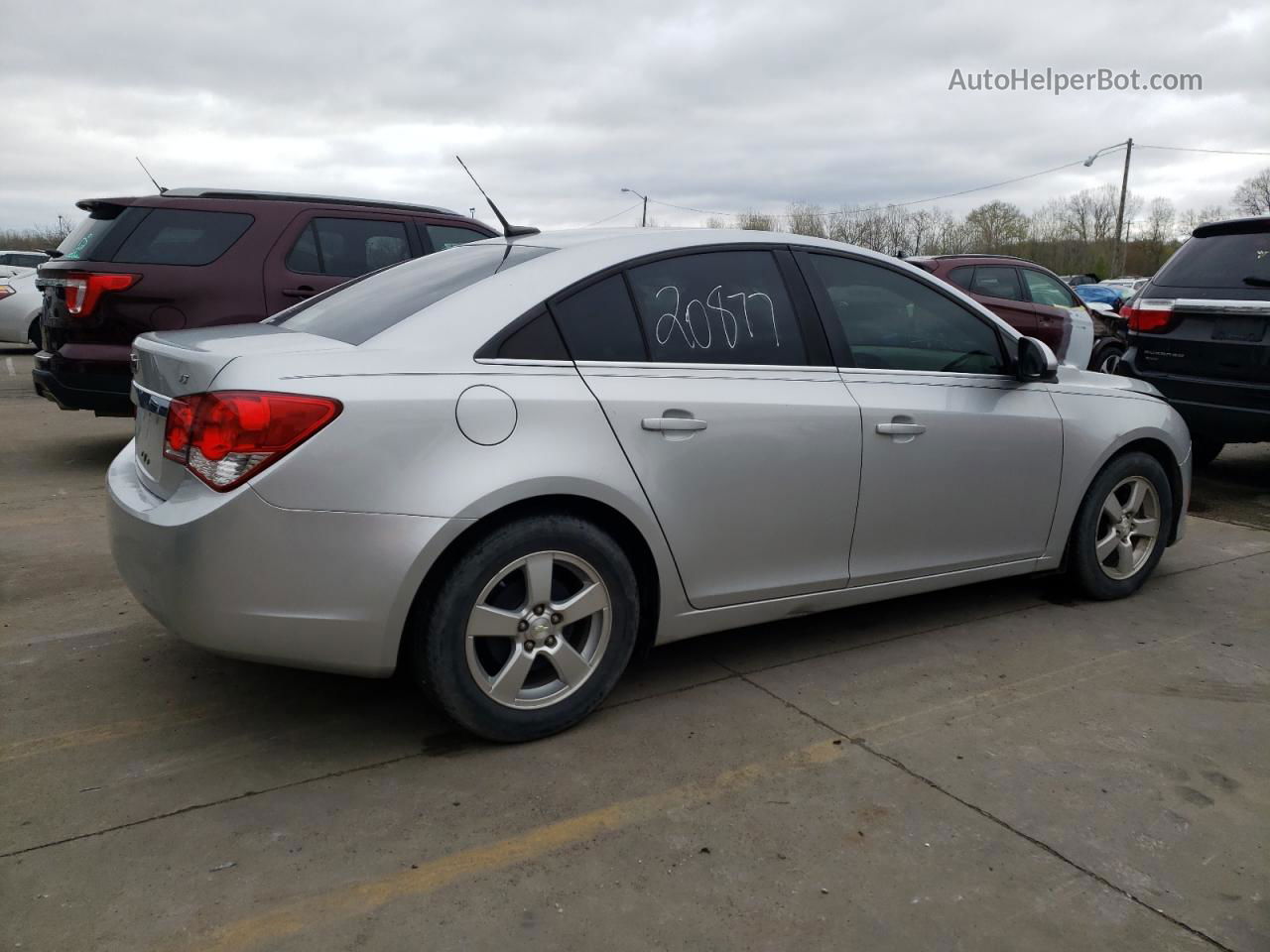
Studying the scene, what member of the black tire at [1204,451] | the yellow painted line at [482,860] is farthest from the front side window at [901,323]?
the black tire at [1204,451]

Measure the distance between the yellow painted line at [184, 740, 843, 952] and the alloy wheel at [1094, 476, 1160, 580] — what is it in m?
2.16

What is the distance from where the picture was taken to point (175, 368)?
2992 millimetres

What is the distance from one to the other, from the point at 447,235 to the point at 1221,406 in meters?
5.39

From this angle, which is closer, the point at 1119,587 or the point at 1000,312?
the point at 1119,587

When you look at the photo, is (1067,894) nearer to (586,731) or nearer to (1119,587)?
(586,731)

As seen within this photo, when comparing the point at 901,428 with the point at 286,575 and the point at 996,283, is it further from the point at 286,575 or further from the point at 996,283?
the point at 996,283

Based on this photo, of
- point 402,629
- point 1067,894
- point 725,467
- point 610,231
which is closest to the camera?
point 1067,894

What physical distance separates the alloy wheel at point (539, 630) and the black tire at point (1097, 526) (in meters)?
2.42

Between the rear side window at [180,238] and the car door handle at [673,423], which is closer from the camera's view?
the car door handle at [673,423]

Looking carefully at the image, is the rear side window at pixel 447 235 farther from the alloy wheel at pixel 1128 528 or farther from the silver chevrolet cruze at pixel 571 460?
the alloy wheel at pixel 1128 528

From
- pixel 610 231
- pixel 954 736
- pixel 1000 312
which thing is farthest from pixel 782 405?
pixel 1000 312

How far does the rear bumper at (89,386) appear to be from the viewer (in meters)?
6.39

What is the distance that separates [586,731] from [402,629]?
71cm

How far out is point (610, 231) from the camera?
3674 millimetres
